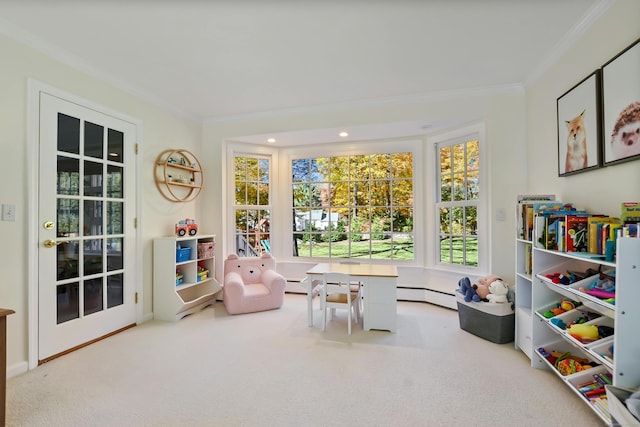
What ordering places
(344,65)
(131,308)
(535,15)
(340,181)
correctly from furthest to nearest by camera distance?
1. (340,181)
2. (131,308)
3. (344,65)
4. (535,15)

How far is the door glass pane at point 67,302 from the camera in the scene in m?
2.54

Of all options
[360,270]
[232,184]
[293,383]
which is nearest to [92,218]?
[232,184]

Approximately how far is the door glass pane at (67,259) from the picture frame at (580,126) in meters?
4.23

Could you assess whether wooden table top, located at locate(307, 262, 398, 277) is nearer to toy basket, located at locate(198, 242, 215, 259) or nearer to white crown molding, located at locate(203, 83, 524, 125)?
toy basket, located at locate(198, 242, 215, 259)

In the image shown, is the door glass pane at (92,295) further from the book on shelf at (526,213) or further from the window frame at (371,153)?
the book on shelf at (526,213)

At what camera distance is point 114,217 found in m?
3.06

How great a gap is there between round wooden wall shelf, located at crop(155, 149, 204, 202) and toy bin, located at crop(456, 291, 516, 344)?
140 inches

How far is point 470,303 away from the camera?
2918 millimetres

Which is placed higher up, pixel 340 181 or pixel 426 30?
pixel 426 30

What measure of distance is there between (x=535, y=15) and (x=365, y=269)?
2.56m

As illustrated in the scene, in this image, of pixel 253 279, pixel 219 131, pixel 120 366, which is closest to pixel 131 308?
pixel 120 366

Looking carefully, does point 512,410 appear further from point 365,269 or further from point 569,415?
point 365,269

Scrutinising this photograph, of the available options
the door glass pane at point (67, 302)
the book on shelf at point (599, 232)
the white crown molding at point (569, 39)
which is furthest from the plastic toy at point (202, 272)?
the white crown molding at point (569, 39)

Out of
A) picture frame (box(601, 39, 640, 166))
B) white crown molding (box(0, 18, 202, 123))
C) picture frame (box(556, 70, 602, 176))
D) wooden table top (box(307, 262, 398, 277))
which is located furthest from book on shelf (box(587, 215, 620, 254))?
white crown molding (box(0, 18, 202, 123))
